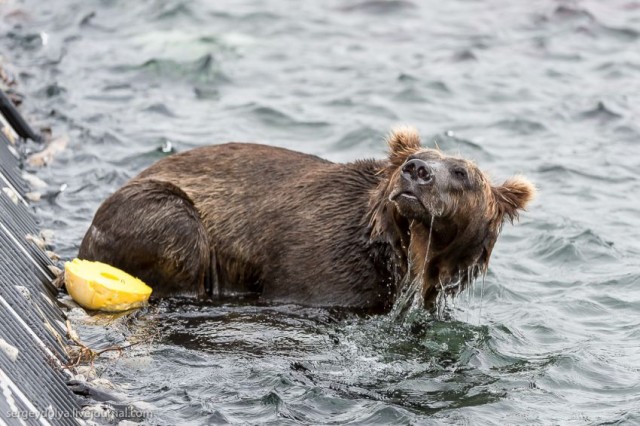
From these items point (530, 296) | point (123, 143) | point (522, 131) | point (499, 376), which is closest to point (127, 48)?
point (123, 143)

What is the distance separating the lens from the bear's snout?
745cm

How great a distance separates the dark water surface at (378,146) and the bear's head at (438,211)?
520mm

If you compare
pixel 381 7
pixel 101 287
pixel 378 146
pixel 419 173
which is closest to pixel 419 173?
pixel 419 173

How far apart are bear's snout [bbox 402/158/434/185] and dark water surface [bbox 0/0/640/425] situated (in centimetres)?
125

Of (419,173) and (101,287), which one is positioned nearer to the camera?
(419,173)

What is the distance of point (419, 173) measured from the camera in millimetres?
7457

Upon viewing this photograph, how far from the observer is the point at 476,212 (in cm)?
779

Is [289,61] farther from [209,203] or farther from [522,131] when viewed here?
[209,203]

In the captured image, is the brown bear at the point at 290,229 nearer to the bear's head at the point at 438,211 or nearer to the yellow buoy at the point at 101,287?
the bear's head at the point at 438,211

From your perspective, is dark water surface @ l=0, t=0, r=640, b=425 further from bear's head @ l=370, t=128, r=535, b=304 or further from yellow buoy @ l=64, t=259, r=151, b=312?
bear's head @ l=370, t=128, r=535, b=304

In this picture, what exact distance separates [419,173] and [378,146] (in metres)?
4.81

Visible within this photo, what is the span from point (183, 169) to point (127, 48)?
22.6ft

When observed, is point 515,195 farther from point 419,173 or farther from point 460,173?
point 419,173

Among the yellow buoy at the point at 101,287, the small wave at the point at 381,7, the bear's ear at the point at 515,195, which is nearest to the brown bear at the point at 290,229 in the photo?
the bear's ear at the point at 515,195
